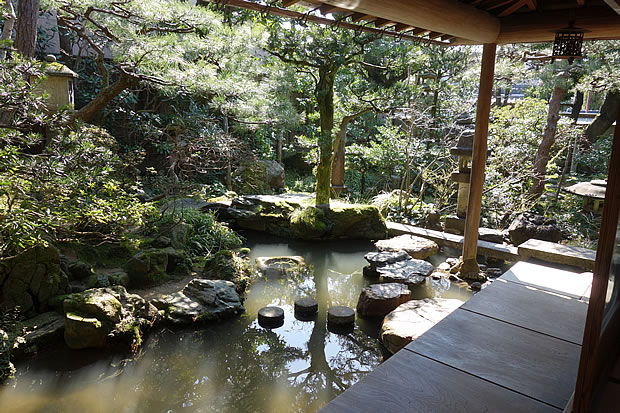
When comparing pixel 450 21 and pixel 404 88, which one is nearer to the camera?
pixel 450 21

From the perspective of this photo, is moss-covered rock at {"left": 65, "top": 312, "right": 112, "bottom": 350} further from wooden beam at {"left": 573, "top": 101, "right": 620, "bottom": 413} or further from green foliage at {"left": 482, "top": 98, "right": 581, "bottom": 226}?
green foliage at {"left": 482, "top": 98, "right": 581, "bottom": 226}

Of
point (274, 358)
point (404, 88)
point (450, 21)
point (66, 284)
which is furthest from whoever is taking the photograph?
point (404, 88)

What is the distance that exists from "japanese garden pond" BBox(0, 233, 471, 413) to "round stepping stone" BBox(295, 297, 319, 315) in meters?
0.11

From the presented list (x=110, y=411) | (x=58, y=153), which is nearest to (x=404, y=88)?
(x=58, y=153)

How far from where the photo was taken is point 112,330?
4.04 meters

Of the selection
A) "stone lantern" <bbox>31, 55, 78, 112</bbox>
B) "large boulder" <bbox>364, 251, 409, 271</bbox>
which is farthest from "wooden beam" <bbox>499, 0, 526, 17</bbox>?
"stone lantern" <bbox>31, 55, 78, 112</bbox>

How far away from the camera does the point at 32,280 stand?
13.7 ft

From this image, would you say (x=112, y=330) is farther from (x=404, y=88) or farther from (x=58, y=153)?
(x=404, y=88)

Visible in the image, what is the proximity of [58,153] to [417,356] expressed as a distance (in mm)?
3003

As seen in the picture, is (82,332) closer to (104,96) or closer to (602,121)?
(104,96)

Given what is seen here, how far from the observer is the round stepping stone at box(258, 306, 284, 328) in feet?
15.1

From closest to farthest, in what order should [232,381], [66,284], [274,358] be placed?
1. [232,381]
2. [274,358]
3. [66,284]

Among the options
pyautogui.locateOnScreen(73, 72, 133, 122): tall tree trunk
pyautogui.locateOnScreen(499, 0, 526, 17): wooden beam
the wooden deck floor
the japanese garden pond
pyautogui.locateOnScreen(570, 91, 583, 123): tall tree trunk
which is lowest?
the japanese garden pond

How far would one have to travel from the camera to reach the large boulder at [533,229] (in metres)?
6.42
